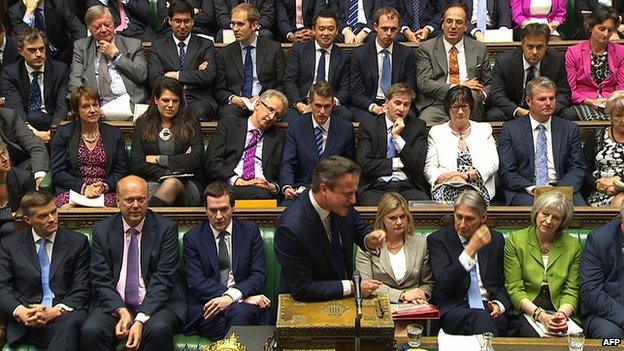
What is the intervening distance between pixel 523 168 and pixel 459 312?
1.19 meters

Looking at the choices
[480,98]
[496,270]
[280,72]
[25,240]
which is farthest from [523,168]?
[25,240]

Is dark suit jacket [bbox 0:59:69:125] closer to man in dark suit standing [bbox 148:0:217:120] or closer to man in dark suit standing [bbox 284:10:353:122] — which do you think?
man in dark suit standing [bbox 148:0:217:120]

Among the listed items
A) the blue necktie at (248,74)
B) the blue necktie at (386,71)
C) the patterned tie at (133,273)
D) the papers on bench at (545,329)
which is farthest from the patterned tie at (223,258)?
the blue necktie at (386,71)

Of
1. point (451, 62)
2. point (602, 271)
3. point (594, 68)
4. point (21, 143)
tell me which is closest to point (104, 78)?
point (21, 143)

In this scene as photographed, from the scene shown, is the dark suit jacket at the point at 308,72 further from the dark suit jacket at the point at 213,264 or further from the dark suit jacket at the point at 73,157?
the dark suit jacket at the point at 213,264

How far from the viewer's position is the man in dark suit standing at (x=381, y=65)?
15.6 feet

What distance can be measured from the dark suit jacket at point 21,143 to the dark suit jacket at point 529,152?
237cm

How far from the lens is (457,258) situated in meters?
3.21

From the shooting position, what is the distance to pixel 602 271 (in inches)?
128

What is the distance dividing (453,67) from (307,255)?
2.47 meters

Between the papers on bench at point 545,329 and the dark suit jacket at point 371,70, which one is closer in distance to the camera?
the papers on bench at point 545,329

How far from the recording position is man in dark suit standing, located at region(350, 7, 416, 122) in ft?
15.6

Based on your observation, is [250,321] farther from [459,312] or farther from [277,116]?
[277,116]

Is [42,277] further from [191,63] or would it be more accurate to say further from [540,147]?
[540,147]
